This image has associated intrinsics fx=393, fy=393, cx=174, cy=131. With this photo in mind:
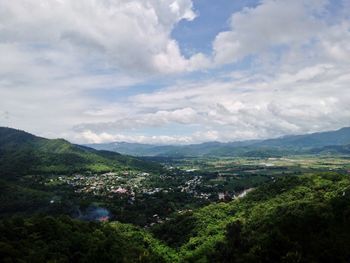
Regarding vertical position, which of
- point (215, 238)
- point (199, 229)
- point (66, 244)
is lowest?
point (215, 238)

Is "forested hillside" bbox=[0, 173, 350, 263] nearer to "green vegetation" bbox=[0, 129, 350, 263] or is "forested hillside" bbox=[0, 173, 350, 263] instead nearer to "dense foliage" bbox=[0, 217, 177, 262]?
"dense foliage" bbox=[0, 217, 177, 262]

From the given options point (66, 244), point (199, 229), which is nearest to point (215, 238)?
point (199, 229)

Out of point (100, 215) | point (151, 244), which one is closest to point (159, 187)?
point (100, 215)

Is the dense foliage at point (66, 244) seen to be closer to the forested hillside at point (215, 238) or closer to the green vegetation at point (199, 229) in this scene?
the forested hillside at point (215, 238)

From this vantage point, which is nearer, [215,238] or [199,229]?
[215,238]

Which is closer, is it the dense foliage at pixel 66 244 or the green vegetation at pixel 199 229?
the dense foliage at pixel 66 244

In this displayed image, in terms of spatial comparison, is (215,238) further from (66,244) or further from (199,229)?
(66,244)

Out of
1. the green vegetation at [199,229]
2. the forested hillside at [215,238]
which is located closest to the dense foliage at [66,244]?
→ the forested hillside at [215,238]

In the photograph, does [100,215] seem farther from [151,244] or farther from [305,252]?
[305,252]

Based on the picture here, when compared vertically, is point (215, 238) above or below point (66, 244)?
below

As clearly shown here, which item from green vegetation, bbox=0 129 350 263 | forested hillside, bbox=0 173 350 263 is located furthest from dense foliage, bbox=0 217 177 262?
green vegetation, bbox=0 129 350 263

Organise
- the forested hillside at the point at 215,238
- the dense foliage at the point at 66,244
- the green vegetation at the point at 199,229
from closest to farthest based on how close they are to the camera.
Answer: the dense foliage at the point at 66,244, the forested hillside at the point at 215,238, the green vegetation at the point at 199,229
